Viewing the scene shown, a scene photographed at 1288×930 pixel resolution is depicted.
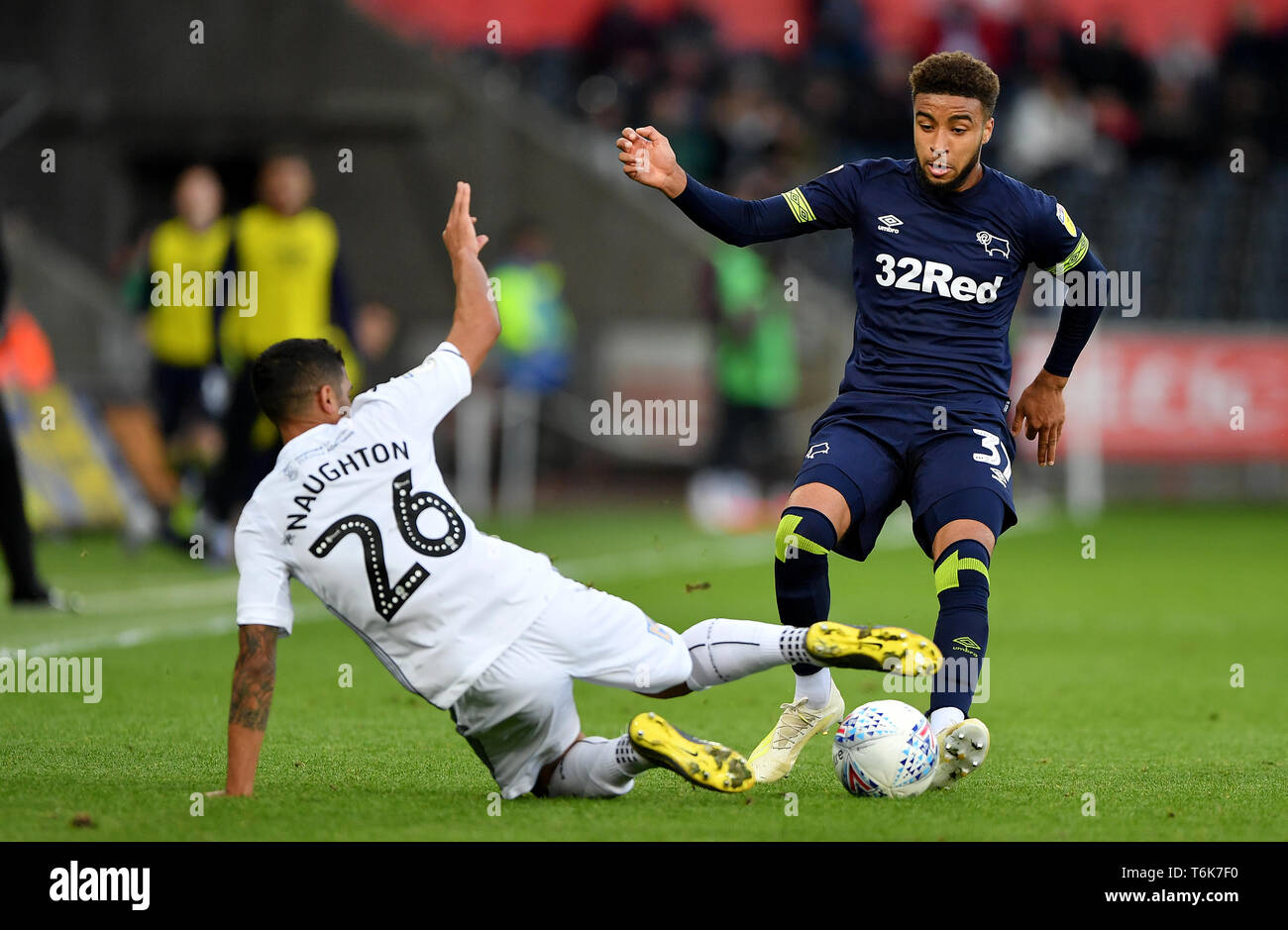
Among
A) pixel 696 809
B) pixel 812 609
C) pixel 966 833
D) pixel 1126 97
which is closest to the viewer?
pixel 966 833

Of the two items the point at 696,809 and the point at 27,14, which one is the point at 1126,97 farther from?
the point at 696,809

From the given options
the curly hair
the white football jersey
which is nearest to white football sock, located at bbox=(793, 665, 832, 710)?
the white football jersey

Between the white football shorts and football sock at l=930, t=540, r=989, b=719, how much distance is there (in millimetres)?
829

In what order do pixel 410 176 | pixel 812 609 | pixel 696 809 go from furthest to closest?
pixel 410 176 < pixel 812 609 < pixel 696 809

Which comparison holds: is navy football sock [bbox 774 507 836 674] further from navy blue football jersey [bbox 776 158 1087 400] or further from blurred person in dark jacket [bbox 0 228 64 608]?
blurred person in dark jacket [bbox 0 228 64 608]

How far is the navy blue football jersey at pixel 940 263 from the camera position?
577 cm

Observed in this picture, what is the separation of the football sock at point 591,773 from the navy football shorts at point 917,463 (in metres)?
1.14

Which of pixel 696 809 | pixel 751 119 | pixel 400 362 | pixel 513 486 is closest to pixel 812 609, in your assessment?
pixel 696 809

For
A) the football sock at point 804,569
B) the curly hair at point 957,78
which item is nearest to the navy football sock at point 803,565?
the football sock at point 804,569

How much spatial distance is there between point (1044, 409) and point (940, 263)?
0.66m

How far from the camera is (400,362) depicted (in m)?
19.0

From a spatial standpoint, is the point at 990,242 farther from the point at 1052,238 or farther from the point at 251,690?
the point at 251,690

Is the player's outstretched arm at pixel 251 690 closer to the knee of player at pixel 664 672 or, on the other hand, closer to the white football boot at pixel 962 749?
the knee of player at pixel 664 672

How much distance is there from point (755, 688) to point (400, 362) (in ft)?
38.1
